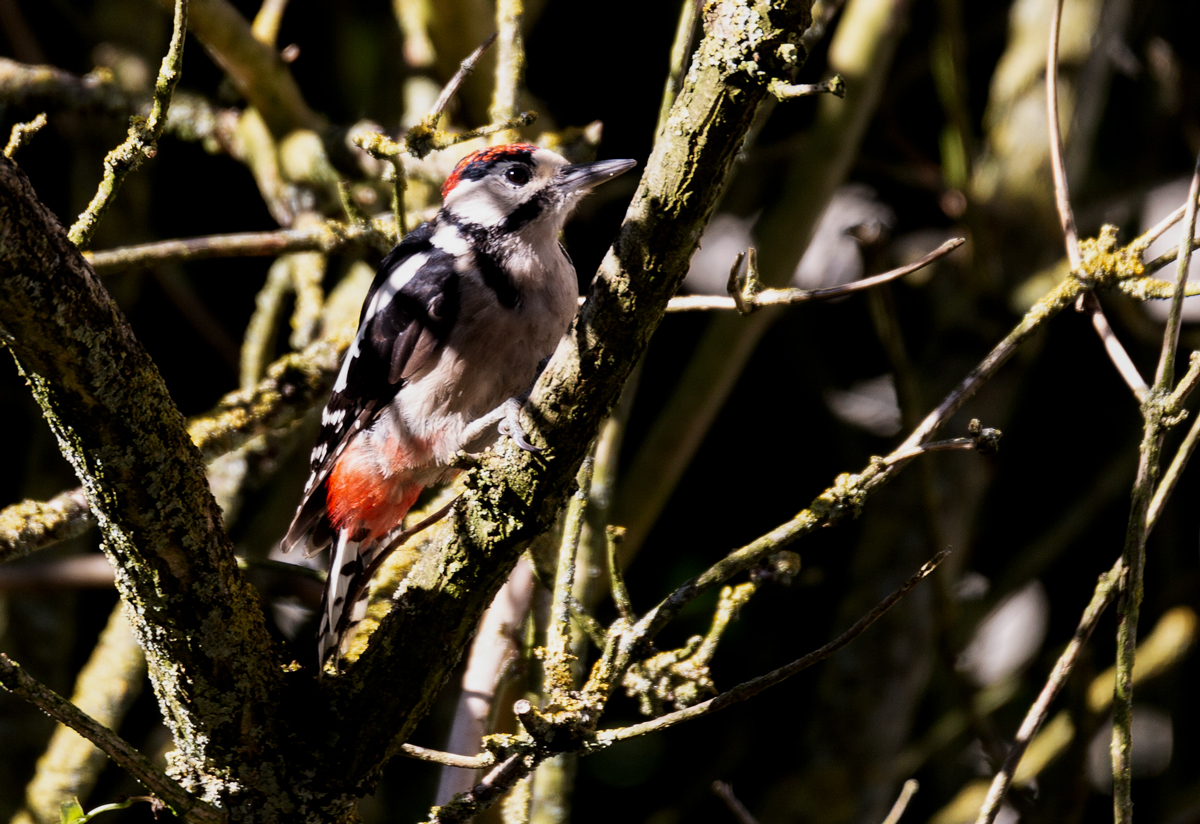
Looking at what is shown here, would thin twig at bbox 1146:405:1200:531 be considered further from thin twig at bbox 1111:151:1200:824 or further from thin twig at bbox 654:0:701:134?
thin twig at bbox 654:0:701:134

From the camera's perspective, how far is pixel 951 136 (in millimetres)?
4082

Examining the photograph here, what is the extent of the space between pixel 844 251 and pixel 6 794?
148 inches

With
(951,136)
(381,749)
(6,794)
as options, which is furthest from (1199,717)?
(6,794)

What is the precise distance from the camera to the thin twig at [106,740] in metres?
1.55

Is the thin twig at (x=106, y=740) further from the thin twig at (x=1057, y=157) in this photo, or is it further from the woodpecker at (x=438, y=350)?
the thin twig at (x=1057, y=157)

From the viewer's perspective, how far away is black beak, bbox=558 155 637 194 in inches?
113

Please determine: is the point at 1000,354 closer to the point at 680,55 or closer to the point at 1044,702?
the point at 1044,702

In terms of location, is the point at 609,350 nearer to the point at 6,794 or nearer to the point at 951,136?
the point at 951,136

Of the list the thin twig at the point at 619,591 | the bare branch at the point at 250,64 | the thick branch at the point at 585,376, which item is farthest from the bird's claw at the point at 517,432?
the bare branch at the point at 250,64

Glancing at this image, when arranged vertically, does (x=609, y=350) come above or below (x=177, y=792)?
above

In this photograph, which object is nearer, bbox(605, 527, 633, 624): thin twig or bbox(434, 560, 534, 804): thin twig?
bbox(605, 527, 633, 624): thin twig

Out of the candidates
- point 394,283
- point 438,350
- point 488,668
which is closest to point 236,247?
point 394,283

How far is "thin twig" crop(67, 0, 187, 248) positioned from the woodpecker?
38.7 inches

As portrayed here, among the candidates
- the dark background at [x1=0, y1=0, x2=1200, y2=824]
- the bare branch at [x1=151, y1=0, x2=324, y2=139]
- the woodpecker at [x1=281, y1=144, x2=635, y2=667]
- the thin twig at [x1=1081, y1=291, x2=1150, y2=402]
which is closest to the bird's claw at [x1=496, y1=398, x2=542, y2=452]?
the woodpecker at [x1=281, y1=144, x2=635, y2=667]
